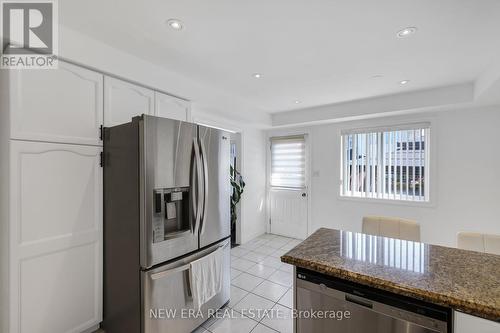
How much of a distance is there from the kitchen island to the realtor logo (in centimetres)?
217

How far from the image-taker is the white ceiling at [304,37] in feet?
4.65

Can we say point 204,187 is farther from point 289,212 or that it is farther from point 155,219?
point 289,212

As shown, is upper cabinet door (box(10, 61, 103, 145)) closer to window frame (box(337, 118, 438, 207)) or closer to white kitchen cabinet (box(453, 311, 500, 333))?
white kitchen cabinet (box(453, 311, 500, 333))

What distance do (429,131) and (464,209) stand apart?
114cm

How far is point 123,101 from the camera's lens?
2002mm

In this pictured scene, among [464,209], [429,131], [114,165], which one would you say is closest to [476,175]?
[464,209]

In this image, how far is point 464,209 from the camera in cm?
295

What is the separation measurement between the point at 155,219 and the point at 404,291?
1.52 metres

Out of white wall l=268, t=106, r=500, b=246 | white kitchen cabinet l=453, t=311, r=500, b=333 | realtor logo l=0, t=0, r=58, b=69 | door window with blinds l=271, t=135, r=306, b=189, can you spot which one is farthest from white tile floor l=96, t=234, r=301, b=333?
realtor logo l=0, t=0, r=58, b=69

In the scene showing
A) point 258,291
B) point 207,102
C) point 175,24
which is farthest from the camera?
point 207,102

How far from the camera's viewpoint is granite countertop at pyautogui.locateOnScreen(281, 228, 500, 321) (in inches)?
37.1

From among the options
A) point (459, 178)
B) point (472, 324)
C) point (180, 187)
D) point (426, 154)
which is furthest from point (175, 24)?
point (459, 178)

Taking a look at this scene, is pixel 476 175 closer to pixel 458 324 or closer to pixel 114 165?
pixel 458 324

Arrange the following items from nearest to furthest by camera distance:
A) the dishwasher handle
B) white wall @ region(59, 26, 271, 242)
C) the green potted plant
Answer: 1. the dishwasher handle
2. white wall @ region(59, 26, 271, 242)
3. the green potted plant
